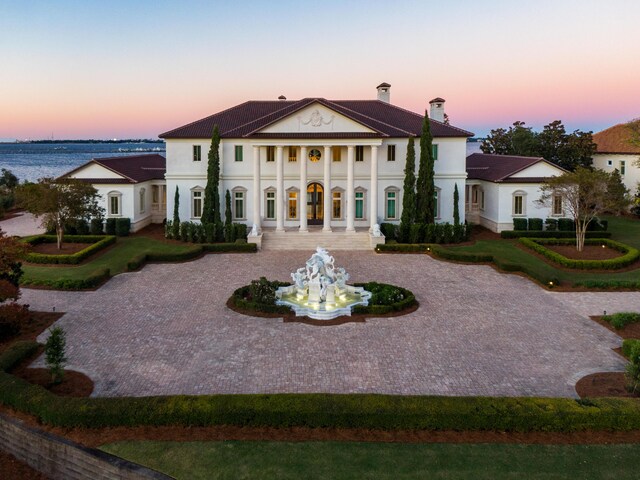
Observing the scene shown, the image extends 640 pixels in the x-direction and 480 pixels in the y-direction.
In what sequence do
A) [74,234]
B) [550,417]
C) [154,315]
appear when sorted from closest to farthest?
1. [550,417]
2. [154,315]
3. [74,234]

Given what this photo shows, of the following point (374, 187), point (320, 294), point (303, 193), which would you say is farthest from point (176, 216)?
point (320, 294)

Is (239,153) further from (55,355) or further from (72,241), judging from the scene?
(55,355)

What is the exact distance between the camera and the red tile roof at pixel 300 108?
3897 cm

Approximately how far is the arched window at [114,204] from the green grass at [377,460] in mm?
31770

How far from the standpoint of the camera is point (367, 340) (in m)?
19.5

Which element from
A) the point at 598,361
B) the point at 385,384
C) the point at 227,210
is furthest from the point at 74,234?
the point at 598,361

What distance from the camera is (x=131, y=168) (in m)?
44.9

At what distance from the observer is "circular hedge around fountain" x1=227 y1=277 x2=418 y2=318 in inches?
877

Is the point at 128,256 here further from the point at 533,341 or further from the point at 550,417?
the point at 550,417

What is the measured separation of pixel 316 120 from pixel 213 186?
877 cm

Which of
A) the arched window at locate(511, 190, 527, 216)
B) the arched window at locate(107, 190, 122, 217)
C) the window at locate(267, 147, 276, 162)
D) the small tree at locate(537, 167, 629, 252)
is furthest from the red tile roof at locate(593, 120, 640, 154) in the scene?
the arched window at locate(107, 190, 122, 217)

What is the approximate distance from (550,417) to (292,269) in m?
19.1

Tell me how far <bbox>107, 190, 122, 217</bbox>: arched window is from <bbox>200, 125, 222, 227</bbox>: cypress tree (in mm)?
7077

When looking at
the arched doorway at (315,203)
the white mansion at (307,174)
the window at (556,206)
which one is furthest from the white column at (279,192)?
the window at (556,206)
